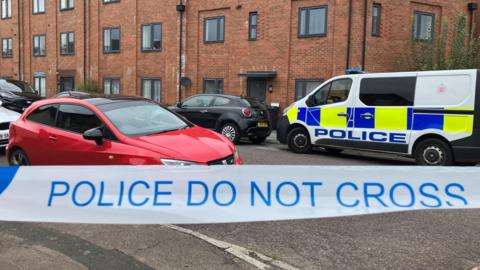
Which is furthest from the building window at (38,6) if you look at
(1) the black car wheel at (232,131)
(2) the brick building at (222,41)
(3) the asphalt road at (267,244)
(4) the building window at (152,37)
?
(3) the asphalt road at (267,244)

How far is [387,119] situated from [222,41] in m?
12.0

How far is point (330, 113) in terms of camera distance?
10.4 metres

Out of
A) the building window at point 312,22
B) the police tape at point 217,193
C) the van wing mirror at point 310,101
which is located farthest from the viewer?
the building window at point 312,22

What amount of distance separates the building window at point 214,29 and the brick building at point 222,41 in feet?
0.15

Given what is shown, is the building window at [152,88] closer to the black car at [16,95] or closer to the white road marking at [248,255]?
the black car at [16,95]

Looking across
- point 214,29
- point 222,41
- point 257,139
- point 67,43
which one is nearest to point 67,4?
point 67,43

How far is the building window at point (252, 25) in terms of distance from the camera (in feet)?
61.9

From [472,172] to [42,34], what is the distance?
1168 inches

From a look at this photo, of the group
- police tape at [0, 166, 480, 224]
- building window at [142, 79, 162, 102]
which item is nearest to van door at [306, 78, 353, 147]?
police tape at [0, 166, 480, 224]

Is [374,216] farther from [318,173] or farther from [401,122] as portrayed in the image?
[401,122]

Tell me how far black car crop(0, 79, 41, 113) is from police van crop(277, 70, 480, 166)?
11.6 m

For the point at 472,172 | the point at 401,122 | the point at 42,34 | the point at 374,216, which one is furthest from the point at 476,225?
the point at 42,34

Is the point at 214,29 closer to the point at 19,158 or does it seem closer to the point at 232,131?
the point at 232,131

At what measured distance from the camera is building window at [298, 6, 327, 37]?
17281mm
